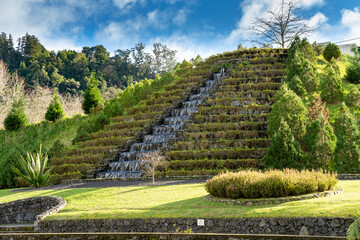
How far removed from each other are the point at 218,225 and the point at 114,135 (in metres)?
16.7

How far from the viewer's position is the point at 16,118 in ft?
104

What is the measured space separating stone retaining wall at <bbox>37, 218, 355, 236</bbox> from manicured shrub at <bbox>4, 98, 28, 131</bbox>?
77.8 ft

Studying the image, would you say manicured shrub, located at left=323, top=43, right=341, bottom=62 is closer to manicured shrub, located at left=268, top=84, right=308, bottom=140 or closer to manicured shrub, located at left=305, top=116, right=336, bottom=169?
manicured shrub, located at left=268, top=84, right=308, bottom=140

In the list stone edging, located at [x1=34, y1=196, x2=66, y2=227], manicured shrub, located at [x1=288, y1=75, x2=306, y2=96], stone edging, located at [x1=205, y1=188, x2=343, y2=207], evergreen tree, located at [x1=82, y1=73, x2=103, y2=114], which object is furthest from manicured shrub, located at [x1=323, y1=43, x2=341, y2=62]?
stone edging, located at [x1=34, y1=196, x2=66, y2=227]

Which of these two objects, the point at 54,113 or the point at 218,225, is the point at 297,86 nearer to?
the point at 218,225

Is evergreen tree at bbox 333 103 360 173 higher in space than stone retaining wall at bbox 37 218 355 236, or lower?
higher

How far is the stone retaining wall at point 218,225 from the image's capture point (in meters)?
7.61

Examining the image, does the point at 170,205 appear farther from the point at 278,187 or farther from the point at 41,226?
the point at 41,226

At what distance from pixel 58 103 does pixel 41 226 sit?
953 inches

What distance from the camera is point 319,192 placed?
988 cm

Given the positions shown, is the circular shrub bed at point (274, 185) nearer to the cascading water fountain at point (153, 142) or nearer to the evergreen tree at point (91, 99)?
the cascading water fountain at point (153, 142)

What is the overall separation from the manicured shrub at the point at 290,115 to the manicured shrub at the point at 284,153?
2439mm

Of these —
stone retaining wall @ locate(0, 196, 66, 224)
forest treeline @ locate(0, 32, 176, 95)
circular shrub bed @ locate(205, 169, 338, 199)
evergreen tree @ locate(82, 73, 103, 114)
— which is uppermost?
forest treeline @ locate(0, 32, 176, 95)

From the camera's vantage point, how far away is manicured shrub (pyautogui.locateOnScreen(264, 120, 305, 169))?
15.3m
